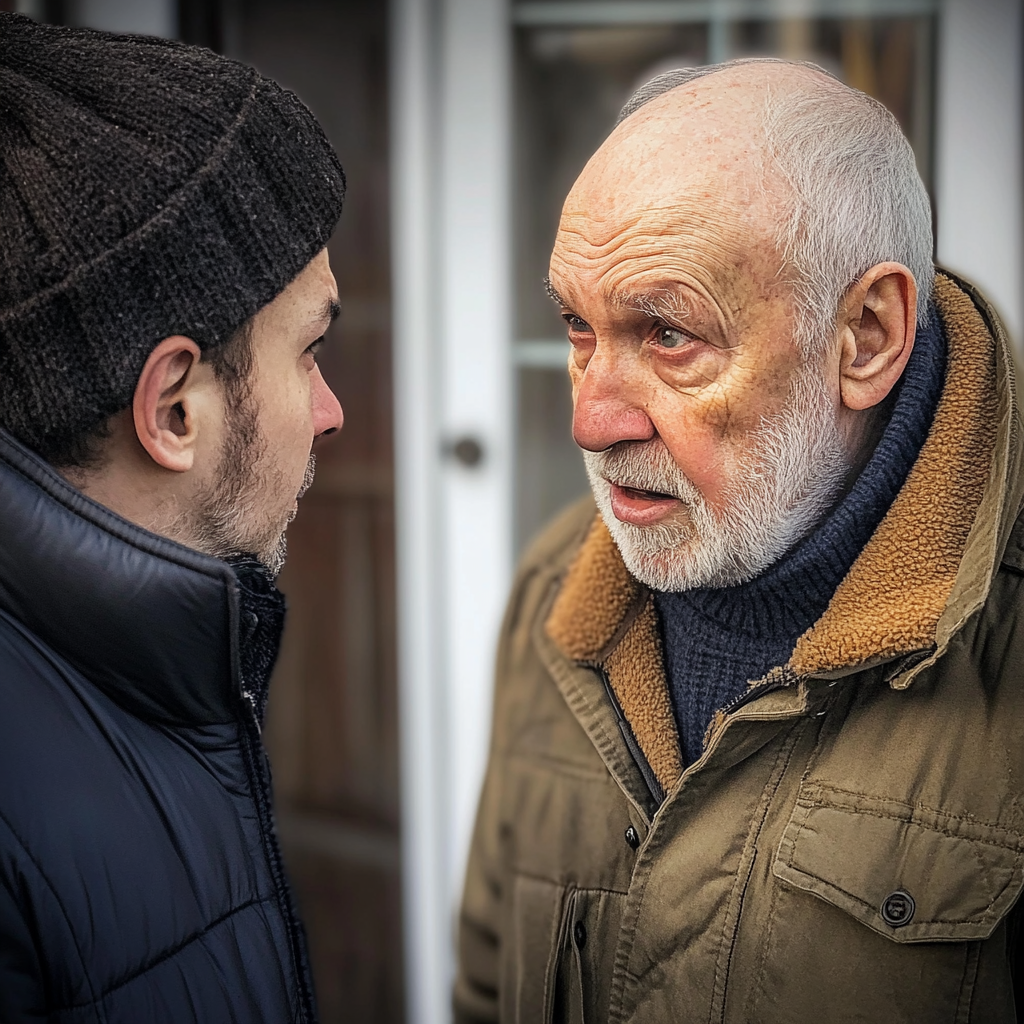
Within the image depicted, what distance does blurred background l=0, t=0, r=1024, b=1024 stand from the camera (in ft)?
6.89

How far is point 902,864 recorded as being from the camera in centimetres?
105

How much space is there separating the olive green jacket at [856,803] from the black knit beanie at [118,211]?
2.06 feet

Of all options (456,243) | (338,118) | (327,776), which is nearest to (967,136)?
(456,243)

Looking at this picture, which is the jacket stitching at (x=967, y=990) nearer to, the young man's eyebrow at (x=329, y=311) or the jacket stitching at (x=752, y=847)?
the jacket stitching at (x=752, y=847)

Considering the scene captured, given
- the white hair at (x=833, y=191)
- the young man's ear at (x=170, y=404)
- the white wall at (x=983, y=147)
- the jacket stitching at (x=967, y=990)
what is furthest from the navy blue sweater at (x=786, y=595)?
the white wall at (x=983, y=147)

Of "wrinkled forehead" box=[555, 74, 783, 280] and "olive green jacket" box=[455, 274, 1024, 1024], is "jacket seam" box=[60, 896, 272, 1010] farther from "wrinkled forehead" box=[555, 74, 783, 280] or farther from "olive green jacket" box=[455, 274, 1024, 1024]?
"wrinkled forehead" box=[555, 74, 783, 280]

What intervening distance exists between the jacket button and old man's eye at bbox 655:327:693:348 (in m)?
0.57

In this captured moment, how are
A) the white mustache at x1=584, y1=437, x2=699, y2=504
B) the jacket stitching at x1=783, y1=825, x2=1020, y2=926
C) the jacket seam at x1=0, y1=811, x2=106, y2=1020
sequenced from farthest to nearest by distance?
the white mustache at x1=584, y1=437, x2=699, y2=504 → the jacket stitching at x1=783, y1=825, x2=1020, y2=926 → the jacket seam at x1=0, y1=811, x2=106, y2=1020

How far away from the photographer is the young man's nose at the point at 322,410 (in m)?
1.19

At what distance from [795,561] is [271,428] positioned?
22.3 inches

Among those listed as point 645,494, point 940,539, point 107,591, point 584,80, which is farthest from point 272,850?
point 584,80

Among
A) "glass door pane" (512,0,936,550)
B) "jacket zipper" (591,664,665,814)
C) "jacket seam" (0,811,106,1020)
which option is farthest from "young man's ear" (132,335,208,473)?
"glass door pane" (512,0,936,550)

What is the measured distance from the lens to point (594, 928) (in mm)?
1242

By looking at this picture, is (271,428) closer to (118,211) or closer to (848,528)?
(118,211)
